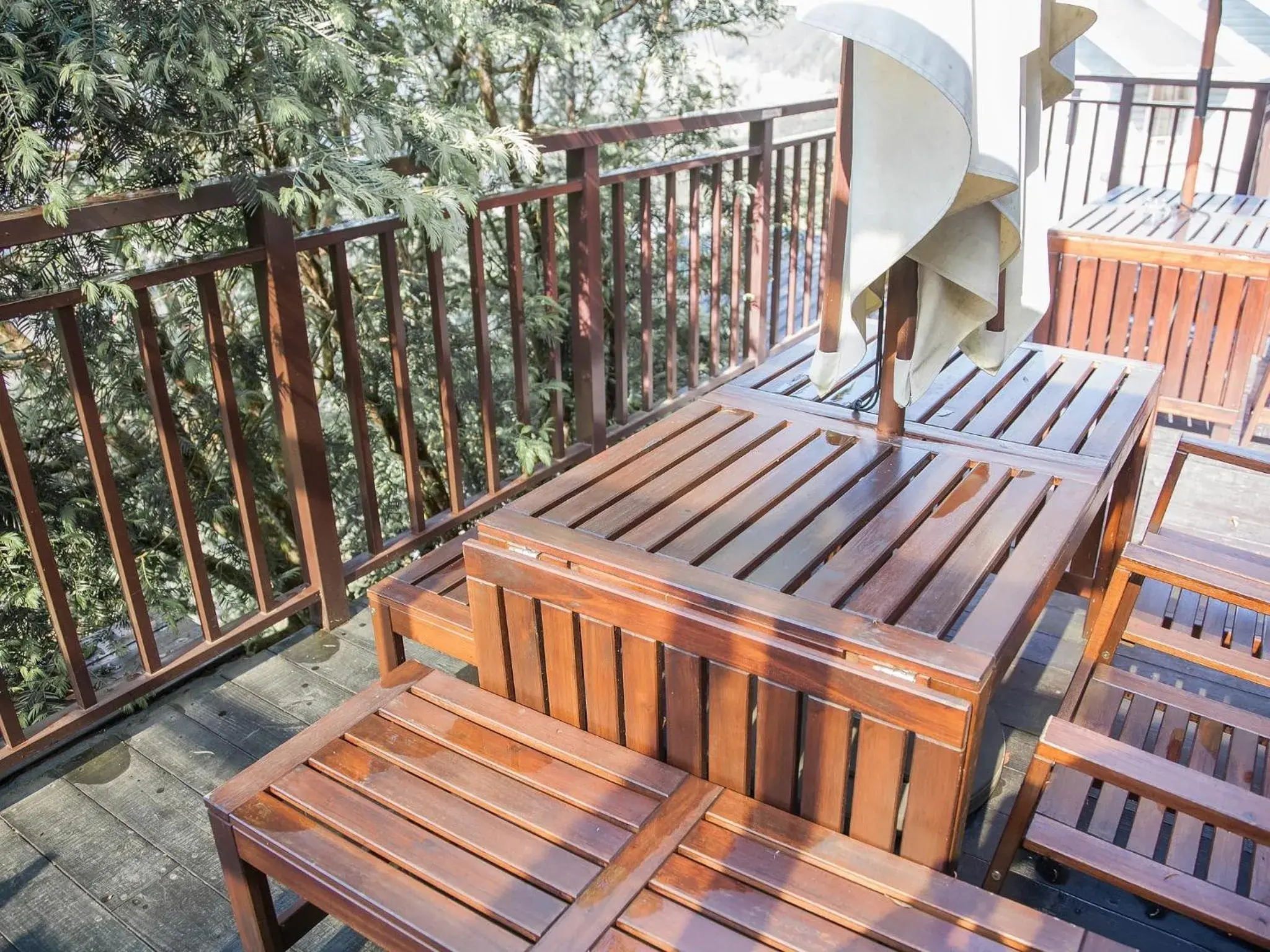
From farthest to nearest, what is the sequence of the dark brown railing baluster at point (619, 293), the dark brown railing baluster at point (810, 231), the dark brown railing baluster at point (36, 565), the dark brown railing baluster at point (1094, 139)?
the dark brown railing baluster at point (1094, 139) < the dark brown railing baluster at point (810, 231) < the dark brown railing baluster at point (619, 293) < the dark brown railing baluster at point (36, 565)

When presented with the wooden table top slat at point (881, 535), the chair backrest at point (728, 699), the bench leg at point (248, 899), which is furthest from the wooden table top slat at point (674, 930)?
the bench leg at point (248, 899)

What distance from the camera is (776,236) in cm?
473

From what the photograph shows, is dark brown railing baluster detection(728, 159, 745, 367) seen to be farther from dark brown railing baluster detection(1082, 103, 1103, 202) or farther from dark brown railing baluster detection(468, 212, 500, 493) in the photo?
dark brown railing baluster detection(1082, 103, 1103, 202)

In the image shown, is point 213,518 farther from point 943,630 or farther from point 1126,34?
point 1126,34

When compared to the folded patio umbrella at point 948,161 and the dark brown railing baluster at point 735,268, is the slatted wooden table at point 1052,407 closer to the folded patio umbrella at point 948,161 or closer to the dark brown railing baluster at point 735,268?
the folded patio umbrella at point 948,161

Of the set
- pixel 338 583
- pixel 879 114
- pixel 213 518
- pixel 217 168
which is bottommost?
pixel 213 518

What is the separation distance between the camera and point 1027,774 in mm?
1680

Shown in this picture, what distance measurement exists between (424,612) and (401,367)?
3.11ft

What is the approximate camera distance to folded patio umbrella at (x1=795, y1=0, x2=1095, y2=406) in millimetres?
1637

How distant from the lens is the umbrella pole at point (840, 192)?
198cm

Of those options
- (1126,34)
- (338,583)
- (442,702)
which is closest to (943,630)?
(442,702)

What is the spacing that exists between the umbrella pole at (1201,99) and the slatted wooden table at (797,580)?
Answer: 302 centimetres

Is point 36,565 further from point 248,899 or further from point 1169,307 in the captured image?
point 1169,307

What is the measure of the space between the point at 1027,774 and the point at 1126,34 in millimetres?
11877
